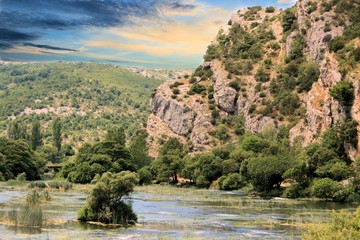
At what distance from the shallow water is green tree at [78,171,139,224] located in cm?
158

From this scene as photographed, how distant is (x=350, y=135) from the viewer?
99812 millimetres

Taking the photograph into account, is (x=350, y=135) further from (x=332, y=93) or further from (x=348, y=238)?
(x=348, y=238)

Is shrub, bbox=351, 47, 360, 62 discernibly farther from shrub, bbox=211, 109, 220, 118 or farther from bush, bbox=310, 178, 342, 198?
shrub, bbox=211, 109, 220, 118

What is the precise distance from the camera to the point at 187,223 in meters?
53.9

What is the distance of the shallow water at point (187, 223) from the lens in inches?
1743

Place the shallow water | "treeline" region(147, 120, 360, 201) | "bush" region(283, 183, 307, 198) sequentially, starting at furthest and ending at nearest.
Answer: "bush" region(283, 183, 307, 198) < "treeline" region(147, 120, 360, 201) < the shallow water

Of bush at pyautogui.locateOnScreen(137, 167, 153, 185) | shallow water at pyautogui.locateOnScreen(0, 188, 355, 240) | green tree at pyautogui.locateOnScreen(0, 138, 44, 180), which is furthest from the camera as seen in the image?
bush at pyautogui.locateOnScreen(137, 167, 153, 185)

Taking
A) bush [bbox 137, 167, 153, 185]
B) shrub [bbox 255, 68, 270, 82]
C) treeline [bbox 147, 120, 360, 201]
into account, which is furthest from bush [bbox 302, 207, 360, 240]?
shrub [bbox 255, 68, 270, 82]

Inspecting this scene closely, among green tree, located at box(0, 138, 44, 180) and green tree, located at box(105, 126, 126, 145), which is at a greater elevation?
green tree, located at box(105, 126, 126, 145)

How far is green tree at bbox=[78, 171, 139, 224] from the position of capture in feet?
171

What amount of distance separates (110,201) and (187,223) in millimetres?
7536

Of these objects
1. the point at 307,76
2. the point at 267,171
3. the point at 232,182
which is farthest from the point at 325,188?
the point at 307,76

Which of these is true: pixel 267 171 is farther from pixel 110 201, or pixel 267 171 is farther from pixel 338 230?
pixel 338 230

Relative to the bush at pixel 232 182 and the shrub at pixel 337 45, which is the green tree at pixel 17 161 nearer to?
the bush at pixel 232 182
